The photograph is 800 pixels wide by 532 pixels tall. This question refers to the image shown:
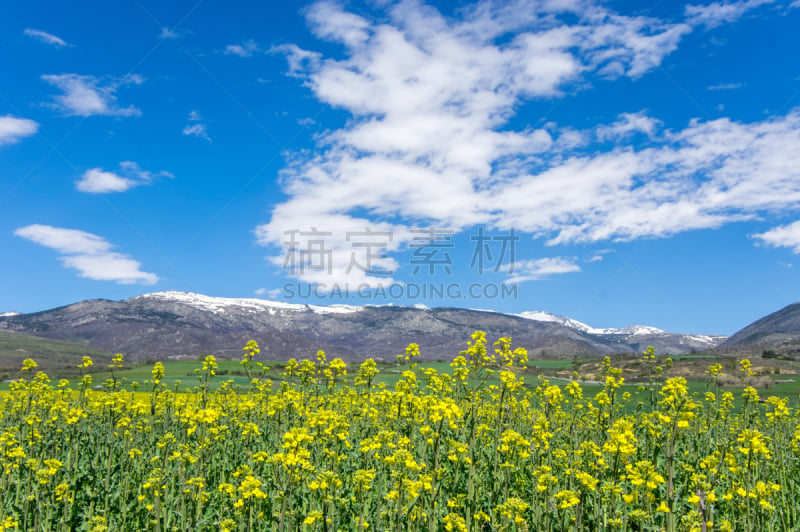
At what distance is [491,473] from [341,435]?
311cm

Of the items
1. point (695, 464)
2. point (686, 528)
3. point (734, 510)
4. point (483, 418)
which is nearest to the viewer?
point (686, 528)

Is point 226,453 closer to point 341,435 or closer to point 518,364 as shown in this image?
point 341,435

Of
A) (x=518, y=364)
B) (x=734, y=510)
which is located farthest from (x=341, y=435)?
(x=734, y=510)

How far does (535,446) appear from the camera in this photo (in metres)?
9.08

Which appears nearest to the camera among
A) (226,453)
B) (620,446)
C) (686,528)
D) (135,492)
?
(686,528)

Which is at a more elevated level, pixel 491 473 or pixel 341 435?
pixel 341 435

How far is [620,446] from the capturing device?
6.41 m

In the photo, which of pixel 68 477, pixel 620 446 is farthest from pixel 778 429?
pixel 68 477

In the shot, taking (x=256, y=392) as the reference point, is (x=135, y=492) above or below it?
below

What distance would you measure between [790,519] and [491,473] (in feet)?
19.4

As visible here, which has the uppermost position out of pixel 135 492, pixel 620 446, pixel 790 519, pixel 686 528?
pixel 620 446

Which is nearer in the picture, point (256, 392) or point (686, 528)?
point (686, 528)

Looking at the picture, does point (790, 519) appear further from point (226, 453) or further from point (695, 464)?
point (226, 453)

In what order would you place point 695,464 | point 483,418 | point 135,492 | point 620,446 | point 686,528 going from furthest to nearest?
point 483,418
point 695,464
point 135,492
point 620,446
point 686,528
